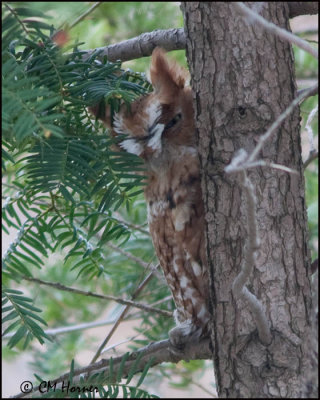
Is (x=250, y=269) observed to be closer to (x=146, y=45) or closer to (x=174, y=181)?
(x=174, y=181)

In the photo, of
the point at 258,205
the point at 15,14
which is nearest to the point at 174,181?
the point at 258,205

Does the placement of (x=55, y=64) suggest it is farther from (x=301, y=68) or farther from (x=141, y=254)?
(x=301, y=68)

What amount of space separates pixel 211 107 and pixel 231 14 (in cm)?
16

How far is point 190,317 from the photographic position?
147 centimetres

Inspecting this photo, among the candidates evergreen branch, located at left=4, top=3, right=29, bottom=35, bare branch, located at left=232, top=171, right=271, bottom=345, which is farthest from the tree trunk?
evergreen branch, located at left=4, top=3, right=29, bottom=35

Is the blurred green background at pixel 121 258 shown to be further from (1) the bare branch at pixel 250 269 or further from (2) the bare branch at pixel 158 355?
(1) the bare branch at pixel 250 269

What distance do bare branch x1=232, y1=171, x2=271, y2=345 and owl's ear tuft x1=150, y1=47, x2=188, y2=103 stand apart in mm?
479

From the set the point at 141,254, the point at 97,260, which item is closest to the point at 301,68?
the point at 141,254

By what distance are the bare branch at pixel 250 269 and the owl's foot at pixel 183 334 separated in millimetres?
293

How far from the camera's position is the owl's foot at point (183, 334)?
138 cm

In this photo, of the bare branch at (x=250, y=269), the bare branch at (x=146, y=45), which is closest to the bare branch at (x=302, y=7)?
the bare branch at (x=146, y=45)

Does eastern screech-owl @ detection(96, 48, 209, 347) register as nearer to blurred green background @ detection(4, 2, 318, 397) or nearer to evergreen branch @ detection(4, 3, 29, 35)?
evergreen branch @ detection(4, 3, 29, 35)

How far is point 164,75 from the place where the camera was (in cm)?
137

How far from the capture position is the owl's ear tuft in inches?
53.4
